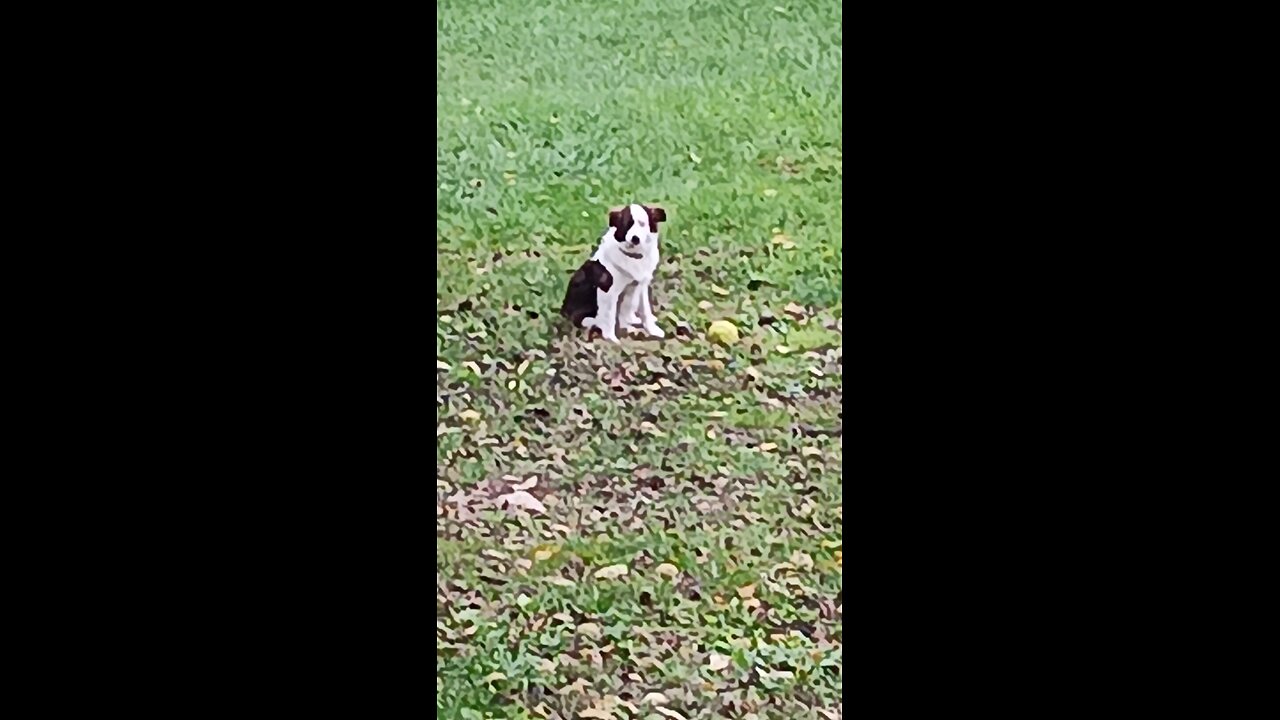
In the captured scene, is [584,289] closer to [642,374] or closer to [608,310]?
[608,310]

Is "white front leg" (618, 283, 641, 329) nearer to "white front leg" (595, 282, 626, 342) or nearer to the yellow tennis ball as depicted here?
"white front leg" (595, 282, 626, 342)

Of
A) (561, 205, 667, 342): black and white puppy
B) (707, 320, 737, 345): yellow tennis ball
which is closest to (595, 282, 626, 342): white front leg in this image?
(561, 205, 667, 342): black and white puppy

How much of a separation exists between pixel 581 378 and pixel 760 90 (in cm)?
55

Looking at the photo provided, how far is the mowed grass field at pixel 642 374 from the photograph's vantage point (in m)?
2.81

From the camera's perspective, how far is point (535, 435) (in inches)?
112

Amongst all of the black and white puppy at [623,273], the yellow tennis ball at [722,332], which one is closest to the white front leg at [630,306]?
the black and white puppy at [623,273]

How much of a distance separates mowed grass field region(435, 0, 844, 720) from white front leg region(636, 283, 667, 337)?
20 millimetres

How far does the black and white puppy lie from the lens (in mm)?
2852

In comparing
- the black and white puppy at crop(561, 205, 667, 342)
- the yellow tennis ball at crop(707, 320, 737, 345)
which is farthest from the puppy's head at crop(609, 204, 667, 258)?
the yellow tennis ball at crop(707, 320, 737, 345)

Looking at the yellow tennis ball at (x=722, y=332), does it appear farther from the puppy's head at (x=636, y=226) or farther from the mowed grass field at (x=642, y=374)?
the puppy's head at (x=636, y=226)

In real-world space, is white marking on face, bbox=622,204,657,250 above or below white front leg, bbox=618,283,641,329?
above

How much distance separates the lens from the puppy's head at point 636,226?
286cm

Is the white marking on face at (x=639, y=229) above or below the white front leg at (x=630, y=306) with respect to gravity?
above

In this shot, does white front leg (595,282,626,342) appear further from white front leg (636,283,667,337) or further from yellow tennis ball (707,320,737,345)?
yellow tennis ball (707,320,737,345)
